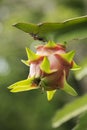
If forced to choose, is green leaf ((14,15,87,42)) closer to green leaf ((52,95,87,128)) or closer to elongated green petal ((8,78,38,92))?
elongated green petal ((8,78,38,92))

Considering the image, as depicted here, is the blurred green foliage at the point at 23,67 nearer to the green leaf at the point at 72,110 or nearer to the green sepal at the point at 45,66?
the green leaf at the point at 72,110

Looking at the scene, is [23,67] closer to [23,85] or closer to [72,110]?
[72,110]

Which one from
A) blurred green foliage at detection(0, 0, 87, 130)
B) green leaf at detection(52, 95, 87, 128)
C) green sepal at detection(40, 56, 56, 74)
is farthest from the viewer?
blurred green foliage at detection(0, 0, 87, 130)

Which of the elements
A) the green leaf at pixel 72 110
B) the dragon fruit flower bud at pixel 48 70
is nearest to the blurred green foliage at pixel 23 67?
the green leaf at pixel 72 110

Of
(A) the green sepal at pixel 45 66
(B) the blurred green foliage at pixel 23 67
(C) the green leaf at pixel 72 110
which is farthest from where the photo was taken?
(B) the blurred green foliage at pixel 23 67

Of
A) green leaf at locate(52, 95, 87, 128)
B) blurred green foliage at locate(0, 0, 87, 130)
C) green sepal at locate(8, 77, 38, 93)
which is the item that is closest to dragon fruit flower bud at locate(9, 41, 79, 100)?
green sepal at locate(8, 77, 38, 93)

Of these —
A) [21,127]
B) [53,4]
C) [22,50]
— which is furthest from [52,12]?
[21,127]
